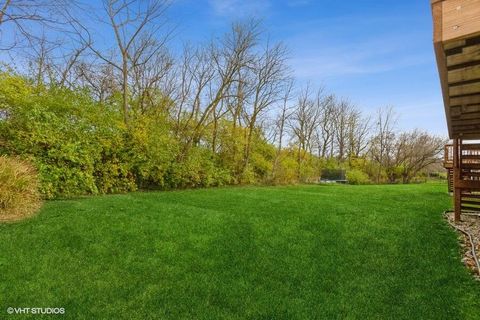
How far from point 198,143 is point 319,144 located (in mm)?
17765

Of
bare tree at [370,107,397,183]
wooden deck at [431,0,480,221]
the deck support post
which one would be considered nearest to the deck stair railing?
the deck support post

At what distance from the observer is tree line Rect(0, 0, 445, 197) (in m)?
7.21

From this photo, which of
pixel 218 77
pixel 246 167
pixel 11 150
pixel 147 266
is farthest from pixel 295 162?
pixel 147 266

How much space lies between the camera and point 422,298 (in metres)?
2.74

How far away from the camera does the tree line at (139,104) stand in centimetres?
721

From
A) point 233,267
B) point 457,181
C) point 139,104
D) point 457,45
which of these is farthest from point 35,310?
point 139,104

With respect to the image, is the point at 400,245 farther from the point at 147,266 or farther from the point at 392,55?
the point at 392,55

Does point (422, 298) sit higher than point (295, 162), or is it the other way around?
point (295, 162)

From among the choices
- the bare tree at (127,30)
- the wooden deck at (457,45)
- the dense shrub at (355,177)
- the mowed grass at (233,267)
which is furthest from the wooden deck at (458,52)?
the dense shrub at (355,177)

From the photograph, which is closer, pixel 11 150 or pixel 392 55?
pixel 11 150

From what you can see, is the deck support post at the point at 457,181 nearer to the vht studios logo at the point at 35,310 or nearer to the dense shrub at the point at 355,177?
the vht studios logo at the point at 35,310

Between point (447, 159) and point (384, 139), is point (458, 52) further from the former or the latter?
point (384, 139)

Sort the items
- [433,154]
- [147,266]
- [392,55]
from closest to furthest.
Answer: [147,266], [392,55], [433,154]

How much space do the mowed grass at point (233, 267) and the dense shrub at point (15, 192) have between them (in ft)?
1.47
